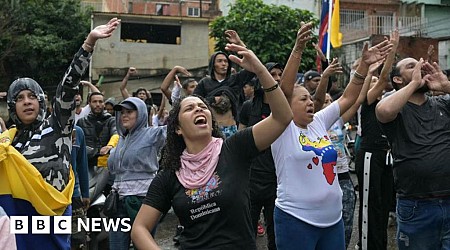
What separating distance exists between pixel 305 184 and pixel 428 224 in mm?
988

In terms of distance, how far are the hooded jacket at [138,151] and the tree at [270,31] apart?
18.4 m

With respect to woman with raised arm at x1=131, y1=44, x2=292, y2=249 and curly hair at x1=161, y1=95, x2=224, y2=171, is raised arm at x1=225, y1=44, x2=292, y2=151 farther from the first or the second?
curly hair at x1=161, y1=95, x2=224, y2=171

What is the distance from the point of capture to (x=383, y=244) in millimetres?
5992

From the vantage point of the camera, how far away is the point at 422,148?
13.9ft

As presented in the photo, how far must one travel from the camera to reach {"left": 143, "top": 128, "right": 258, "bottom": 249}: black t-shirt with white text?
3.03m

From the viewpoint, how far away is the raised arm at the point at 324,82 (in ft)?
15.9

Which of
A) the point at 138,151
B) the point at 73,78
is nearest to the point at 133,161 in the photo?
the point at 138,151

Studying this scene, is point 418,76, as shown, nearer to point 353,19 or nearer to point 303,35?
point 303,35

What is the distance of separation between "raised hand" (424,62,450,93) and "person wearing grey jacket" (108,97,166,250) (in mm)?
2590

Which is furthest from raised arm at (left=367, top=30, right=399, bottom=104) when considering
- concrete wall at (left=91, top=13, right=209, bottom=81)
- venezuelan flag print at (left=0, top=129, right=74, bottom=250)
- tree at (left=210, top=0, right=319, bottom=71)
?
concrete wall at (left=91, top=13, right=209, bottom=81)

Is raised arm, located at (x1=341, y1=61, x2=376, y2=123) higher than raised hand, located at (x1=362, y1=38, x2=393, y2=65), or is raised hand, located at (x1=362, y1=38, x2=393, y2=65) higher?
raised hand, located at (x1=362, y1=38, x2=393, y2=65)

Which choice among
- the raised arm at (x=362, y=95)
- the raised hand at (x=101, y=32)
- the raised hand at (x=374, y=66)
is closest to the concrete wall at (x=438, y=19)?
the raised arm at (x=362, y=95)

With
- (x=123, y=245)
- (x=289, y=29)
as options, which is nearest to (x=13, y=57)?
(x=289, y=29)

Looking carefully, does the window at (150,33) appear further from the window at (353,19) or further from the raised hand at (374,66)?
the raised hand at (374,66)
